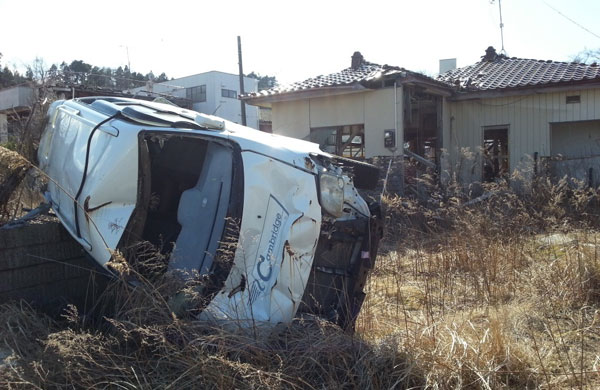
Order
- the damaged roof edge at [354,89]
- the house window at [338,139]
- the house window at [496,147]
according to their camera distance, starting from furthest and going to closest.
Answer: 1. the house window at [496,147]
2. the house window at [338,139]
3. the damaged roof edge at [354,89]

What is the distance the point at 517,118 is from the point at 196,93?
32.7m

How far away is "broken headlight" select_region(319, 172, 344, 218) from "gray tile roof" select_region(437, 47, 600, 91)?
10548 millimetres

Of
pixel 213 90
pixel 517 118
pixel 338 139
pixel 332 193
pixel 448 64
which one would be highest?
pixel 213 90

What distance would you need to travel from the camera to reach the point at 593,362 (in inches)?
124

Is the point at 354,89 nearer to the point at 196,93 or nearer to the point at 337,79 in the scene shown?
the point at 337,79

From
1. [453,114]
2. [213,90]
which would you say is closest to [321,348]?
[453,114]

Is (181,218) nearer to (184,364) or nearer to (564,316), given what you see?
(184,364)

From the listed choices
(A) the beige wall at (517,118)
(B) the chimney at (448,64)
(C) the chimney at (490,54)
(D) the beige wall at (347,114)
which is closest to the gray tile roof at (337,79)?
(D) the beige wall at (347,114)

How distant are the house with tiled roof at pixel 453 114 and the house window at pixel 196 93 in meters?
28.2

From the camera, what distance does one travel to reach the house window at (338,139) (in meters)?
12.6

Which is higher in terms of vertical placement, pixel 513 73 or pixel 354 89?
pixel 513 73

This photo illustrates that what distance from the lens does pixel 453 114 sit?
13.8 meters

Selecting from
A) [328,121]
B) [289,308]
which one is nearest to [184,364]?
[289,308]

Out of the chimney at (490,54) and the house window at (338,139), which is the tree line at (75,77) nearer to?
the house window at (338,139)
